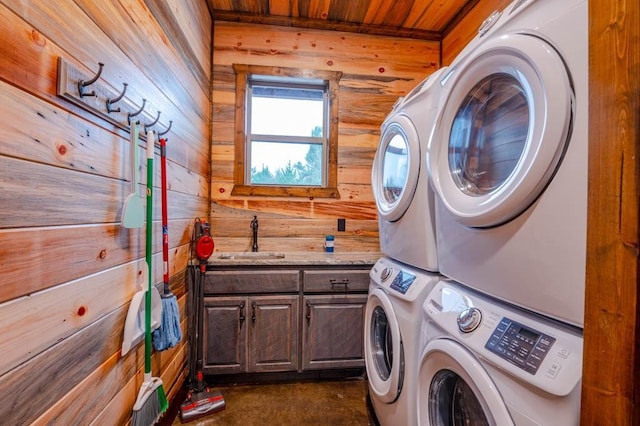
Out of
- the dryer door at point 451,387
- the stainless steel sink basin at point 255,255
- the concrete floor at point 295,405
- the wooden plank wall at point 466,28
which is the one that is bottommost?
the concrete floor at point 295,405

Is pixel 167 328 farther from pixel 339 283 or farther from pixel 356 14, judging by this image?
pixel 356 14

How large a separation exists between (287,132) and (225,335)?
64.6 inches

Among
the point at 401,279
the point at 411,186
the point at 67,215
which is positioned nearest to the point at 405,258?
the point at 401,279

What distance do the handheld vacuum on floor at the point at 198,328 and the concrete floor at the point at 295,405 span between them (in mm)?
92

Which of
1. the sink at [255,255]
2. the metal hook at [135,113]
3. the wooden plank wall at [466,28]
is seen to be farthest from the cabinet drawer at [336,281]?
the wooden plank wall at [466,28]

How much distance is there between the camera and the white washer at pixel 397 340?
1113mm

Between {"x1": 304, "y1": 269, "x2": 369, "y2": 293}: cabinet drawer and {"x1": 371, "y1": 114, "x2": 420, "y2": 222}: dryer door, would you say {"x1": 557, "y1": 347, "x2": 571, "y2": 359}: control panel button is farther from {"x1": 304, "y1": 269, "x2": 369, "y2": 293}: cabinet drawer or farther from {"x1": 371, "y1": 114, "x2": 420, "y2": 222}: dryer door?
{"x1": 304, "y1": 269, "x2": 369, "y2": 293}: cabinet drawer

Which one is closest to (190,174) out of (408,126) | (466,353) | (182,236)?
(182,236)

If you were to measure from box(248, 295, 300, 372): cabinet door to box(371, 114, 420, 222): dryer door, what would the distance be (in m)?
0.91

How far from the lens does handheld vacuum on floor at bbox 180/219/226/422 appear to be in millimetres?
1721

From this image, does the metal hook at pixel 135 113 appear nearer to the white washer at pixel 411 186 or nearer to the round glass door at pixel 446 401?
the white washer at pixel 411 186

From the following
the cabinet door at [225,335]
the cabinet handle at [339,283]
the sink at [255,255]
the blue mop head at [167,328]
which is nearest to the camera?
the blue mop head at [167,328]

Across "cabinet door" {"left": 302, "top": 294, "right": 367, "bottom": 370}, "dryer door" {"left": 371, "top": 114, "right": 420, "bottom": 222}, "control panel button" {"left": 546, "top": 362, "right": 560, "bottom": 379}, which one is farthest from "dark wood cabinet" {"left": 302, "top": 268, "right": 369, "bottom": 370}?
"control panel button" {"left": 546, "top": 362, "right": 560, "bottom": 379}

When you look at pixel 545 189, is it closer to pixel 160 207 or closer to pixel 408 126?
pixel 408 126
